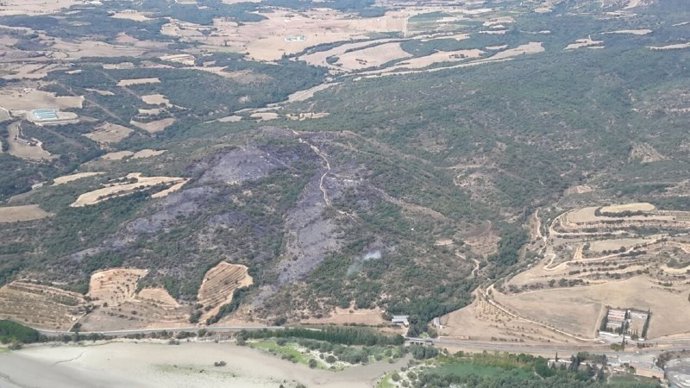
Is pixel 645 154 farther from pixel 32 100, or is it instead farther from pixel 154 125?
pixel 32 100

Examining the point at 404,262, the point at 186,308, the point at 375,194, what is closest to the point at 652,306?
the point at 404,262

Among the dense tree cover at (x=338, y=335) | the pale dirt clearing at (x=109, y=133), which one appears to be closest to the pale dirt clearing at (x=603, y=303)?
the dense tree cover at (x=338, y=335)

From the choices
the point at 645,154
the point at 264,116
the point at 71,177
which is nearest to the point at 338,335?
the point at 71,177

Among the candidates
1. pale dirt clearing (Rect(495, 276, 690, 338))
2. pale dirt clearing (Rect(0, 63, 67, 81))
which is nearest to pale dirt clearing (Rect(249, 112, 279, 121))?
pale dirt clearing (Rect(0, 63, 67, 81))

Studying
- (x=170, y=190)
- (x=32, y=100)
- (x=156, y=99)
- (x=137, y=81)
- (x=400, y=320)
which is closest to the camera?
(x=400, y=320)

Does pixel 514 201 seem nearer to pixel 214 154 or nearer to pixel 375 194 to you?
pixel 375 194

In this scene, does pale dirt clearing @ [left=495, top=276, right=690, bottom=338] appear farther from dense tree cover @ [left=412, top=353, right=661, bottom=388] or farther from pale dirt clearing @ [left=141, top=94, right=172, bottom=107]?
pale dirt clearing @ [left=141, top=94, right=172, bottom=107]
